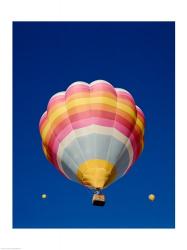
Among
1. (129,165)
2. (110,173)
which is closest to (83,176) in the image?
(110,173)

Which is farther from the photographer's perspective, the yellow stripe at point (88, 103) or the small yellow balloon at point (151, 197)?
the yellow stripe at point (88, 103)

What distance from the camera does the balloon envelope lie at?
11.7m

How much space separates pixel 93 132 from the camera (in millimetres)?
11750

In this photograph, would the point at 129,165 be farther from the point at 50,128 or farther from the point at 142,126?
the point at 50,128

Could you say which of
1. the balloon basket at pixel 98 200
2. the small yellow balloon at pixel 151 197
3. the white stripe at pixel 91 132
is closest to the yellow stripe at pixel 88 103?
the white stripe at pixel 91 132

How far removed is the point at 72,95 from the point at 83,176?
5.34 ft

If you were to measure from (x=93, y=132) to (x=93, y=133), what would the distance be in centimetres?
2

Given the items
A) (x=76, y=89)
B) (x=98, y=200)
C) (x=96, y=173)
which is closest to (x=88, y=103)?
(x=76, y=89)

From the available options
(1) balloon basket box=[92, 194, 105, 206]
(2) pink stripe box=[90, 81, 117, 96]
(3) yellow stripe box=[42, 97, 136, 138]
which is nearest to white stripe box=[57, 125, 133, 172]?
(3) yellow stripe box=[42, 97, 136, 138]

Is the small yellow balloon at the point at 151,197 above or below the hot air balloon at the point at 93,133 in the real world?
below

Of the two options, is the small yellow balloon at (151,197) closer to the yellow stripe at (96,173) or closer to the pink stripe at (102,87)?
the yellow stripe at (96,173)

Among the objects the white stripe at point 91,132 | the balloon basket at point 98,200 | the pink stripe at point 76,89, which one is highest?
the pink stripe at point 76,89

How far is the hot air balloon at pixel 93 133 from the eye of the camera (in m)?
11.6

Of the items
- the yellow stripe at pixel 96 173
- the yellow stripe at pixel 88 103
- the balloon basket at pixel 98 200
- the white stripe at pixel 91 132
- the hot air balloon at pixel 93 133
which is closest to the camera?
the balloon basket at pixel 98 200
